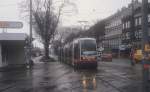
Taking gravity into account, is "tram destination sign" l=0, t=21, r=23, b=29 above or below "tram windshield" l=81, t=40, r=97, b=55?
above

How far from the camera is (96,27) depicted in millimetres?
119312

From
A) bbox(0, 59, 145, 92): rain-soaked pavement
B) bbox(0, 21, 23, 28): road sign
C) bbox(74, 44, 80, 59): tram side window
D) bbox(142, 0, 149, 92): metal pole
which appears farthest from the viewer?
bbox(0, 21, 23, 28): road sign

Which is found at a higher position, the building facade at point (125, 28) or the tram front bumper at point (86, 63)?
the building facade at point (125, 28)

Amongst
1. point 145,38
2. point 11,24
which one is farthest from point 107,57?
point 145,38

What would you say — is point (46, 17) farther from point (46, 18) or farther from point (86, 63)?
point (86, 63)

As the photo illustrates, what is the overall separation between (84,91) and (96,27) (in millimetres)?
103981

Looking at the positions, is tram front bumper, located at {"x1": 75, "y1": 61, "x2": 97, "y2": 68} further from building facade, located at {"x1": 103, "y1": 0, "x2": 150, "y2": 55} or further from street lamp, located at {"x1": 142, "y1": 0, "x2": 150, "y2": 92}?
building facade, located at {"x1": 103, "y1": 0, "x2": 150, "y2": 55}

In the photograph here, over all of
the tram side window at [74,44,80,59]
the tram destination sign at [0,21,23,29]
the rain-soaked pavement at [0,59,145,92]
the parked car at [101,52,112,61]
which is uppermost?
the tram destination sign at [0,21,23,29]

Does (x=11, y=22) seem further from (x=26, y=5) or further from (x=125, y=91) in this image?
(x=125, y=91)

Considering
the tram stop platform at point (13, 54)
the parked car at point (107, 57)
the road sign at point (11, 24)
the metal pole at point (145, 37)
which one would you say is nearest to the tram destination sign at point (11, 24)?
the road sign at point (11, 24)

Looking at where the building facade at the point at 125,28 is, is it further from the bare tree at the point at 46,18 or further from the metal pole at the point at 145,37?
the metal pole at the point at 145,37

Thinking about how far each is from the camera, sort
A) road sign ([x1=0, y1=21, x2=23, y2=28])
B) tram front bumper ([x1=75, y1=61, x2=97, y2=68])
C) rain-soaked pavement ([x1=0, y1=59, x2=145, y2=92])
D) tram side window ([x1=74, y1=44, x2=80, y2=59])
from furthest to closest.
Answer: road sign ([x1=0, y1=21, x2=23, y2=28]) → tram side window ([x1=74, y1=44, x2=80, y2=59]) → tram front bumper ([x1=75, y1=61, x2=97, y2=68]) → rain-soaked pavement ([x1=0, y1=59, x2=145, y2=92])

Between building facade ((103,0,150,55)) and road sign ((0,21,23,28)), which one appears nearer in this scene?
road sign ((0,21,23,28))

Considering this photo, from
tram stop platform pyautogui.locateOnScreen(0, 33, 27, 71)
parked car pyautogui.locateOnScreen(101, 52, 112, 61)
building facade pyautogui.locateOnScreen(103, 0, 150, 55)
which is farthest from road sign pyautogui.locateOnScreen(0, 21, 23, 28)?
building facade pyautogui.locateOnScreen(103, 0, 150, 55)
